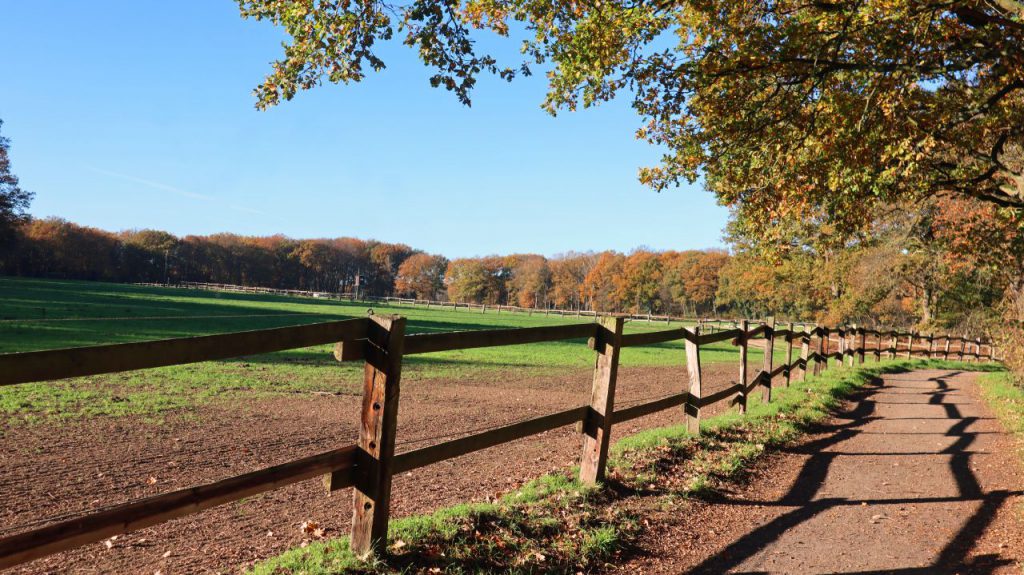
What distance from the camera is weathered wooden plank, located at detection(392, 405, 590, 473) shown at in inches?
174

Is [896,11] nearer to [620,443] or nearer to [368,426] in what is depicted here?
[620,443]

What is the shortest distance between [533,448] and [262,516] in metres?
4.25

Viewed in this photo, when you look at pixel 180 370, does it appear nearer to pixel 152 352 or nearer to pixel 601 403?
pixel 601 403

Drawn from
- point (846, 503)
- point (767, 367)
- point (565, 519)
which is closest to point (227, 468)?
point (565, 519)

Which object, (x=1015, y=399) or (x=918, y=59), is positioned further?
(x=1015, y=399)

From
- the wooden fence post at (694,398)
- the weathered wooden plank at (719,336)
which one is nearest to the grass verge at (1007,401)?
the weathered wooden plank at (719,336)

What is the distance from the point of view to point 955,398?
48.8ft

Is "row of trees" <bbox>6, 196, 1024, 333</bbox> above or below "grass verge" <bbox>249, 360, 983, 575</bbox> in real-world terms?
above

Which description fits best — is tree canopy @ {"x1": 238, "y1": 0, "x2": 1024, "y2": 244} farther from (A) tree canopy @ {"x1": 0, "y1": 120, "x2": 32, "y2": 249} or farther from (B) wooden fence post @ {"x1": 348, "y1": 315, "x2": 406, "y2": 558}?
(A) tree canopy @ {"x1": 0, "y1": 120, "x2": 32, "y2": 249}

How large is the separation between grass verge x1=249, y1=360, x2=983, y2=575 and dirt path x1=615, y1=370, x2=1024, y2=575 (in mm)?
295

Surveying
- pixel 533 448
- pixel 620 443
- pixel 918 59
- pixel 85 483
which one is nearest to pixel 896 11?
pixel 918 59

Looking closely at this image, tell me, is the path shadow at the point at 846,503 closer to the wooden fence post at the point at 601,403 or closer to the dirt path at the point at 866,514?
the dirt path at the point at 866,514

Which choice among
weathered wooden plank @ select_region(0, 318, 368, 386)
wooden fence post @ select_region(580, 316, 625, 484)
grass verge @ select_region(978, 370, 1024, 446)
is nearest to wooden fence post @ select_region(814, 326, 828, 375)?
grass verge @ select_region(978, 370, 1024, 446)

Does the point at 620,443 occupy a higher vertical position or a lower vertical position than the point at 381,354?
lower
